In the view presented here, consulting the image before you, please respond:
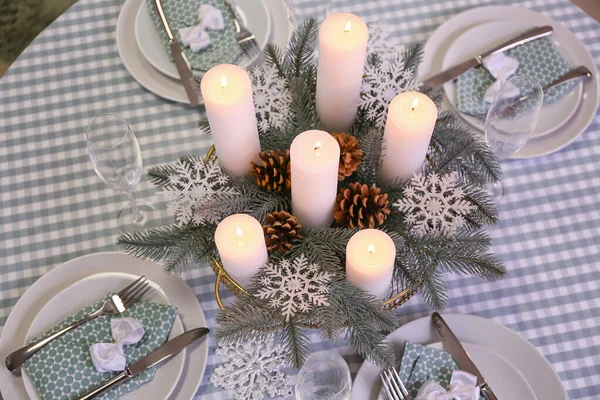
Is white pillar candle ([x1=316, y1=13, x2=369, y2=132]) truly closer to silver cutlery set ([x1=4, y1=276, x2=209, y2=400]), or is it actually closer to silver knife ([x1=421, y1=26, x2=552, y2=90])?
silver knife ([x1=421, y1=26, x2=552, y2=90])

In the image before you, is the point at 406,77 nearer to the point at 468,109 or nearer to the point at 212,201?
the point at 468,109

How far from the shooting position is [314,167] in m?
0.67

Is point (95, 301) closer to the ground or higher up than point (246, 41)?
closer to the ground

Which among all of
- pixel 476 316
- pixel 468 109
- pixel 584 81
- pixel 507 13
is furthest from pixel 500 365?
pixel 507 13

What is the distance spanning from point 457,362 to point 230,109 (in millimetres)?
443

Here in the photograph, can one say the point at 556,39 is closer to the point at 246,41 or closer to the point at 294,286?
the point at 246,41

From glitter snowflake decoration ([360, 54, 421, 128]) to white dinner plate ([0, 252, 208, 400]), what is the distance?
14.2 inches

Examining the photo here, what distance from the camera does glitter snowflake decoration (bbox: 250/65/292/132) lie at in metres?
0.84

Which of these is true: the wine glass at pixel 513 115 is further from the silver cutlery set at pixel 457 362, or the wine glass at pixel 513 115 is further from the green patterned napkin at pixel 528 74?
the silver cutlery set at pixel 457 362

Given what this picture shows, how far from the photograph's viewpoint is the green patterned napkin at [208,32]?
103cm

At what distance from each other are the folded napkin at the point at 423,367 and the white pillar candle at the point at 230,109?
34 cm

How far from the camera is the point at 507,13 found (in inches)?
43.1

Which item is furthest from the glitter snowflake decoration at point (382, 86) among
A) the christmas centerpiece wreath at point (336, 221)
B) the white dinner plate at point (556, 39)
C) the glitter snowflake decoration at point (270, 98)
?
the white dinner plate at point (556, 39)

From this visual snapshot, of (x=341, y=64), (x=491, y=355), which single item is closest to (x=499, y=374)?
(x=491, y=355)
